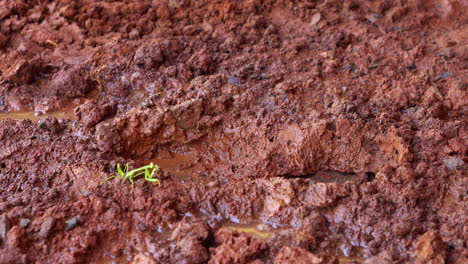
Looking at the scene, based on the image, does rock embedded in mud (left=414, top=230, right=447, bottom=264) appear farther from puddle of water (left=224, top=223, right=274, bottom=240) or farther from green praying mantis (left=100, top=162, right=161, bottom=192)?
green praying mantis (left=100, top=162, right=161, bottom=192)

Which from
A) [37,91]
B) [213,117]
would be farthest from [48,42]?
[213,117]

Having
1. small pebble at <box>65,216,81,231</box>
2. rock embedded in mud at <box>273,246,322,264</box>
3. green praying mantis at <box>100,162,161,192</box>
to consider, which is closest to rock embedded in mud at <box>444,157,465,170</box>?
rock embedded in mud at <box>273,246,322,264</box>

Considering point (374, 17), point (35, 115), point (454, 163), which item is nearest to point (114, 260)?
point (35, 115)

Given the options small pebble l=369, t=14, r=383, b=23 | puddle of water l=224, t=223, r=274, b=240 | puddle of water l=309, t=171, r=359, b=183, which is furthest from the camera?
small pebble l=369, t=14, r=383, b=23

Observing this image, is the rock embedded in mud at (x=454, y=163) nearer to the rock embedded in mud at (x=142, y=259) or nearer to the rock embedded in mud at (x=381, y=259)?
the rock embedded in mud at (x=381, y=259)

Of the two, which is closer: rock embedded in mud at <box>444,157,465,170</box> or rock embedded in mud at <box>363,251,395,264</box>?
rock embedded in mud at <box>363,251,395,264</box>

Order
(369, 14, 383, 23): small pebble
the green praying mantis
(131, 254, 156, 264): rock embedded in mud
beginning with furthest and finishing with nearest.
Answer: (369, 14, 383, 23): small pebble, the green praying mantis, (131, 254, 156, 264): rock embedded in mud

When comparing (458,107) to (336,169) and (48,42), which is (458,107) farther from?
(48,42)
